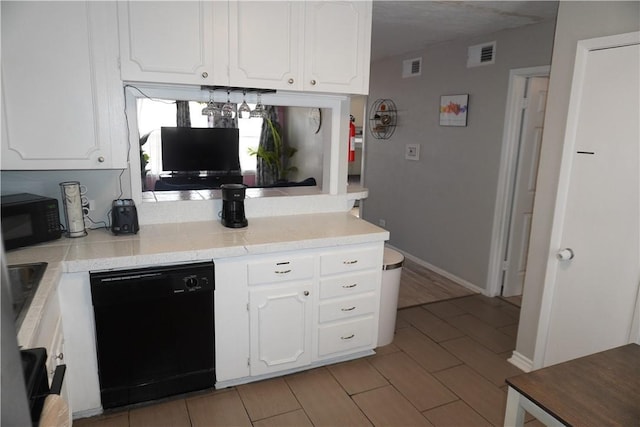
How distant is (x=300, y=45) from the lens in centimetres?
243

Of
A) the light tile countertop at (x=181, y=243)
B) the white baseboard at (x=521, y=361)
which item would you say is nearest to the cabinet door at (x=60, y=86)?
the light tile countertop at (x=181, y=243)

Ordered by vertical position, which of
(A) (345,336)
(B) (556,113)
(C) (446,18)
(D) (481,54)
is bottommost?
(A) (345,336)

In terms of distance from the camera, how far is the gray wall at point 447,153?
365 cm

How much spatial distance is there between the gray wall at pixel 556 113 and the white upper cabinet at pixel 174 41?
194cm

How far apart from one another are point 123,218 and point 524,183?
332 cm

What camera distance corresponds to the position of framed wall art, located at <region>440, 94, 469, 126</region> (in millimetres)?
3984

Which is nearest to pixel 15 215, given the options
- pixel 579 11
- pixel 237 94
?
pixel 237 94

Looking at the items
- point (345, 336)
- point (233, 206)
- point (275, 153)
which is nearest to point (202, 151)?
point (275, 153)

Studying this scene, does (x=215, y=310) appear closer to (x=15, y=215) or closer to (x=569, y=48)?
(x=15, y=215)

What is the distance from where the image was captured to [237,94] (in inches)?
104

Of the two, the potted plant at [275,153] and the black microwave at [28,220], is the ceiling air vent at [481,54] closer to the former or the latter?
the potted plant at [275,153]

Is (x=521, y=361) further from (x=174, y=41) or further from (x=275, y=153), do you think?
(x=174, y=41)

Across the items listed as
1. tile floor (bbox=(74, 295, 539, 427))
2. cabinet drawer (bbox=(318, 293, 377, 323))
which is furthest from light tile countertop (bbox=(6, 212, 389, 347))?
tile floor (bbox=(74, 295, 539, 427))

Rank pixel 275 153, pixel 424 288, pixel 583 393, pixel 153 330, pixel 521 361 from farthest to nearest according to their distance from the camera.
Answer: pixel 424 288 < pixel 275 153 < pixel 521 361 < pixel 153 330 < pixel 583 393
